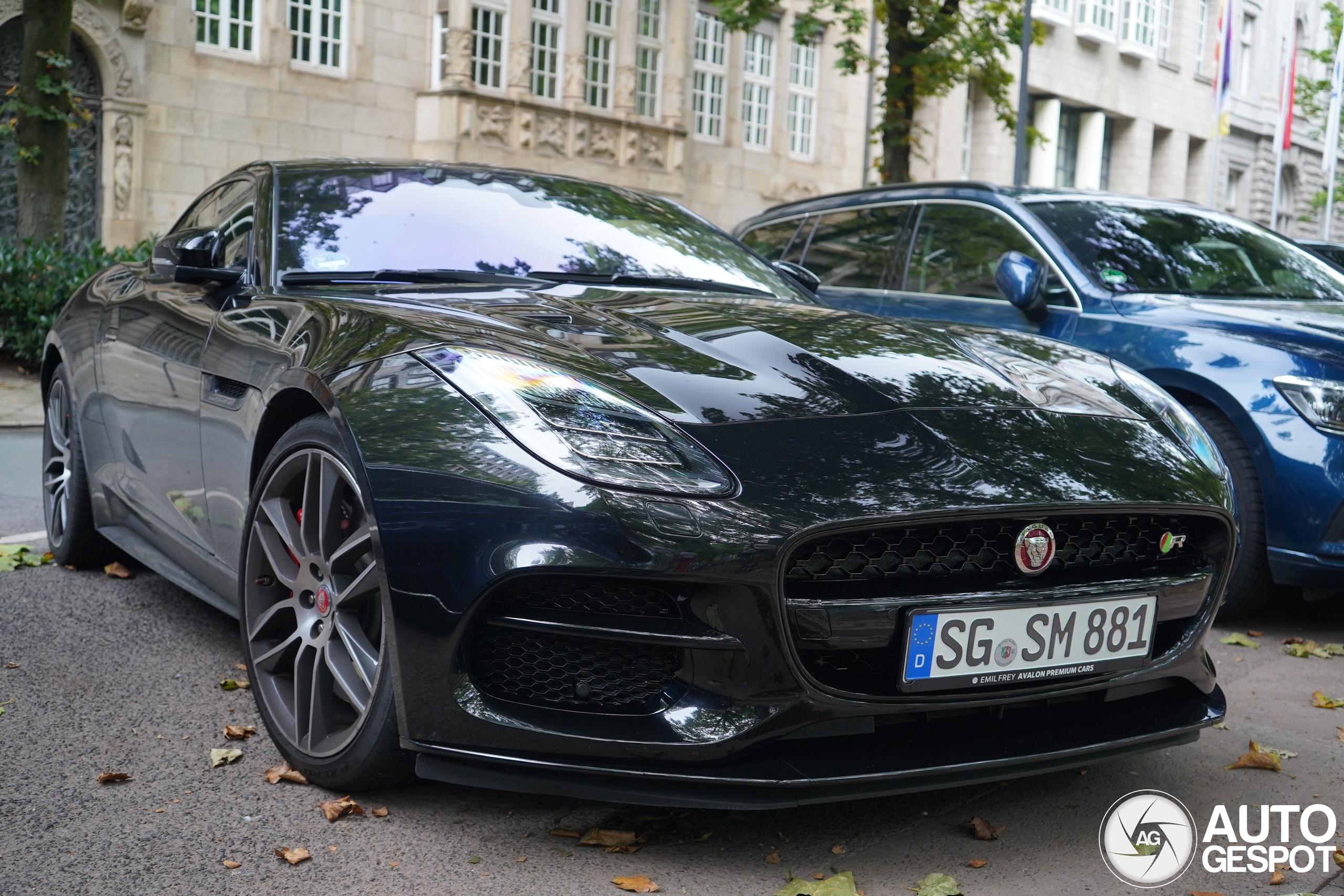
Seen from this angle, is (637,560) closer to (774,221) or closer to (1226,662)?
(1226,662)

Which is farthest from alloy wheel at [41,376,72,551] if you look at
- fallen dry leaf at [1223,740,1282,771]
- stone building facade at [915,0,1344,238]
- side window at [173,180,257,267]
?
stone building facade at [915,0,1344,238]

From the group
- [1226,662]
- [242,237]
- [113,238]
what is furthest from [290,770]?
[113,238]

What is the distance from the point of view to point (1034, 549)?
2459 millimetres

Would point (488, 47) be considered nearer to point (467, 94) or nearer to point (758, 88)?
point (467, 94)

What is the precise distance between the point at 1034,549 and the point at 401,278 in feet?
5.63

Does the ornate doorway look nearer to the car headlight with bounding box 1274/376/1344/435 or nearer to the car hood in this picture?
the car hood

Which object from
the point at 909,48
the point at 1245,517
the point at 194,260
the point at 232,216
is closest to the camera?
the point at 194,260

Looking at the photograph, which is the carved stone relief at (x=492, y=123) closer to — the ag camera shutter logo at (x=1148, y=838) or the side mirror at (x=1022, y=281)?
the side mirror at (x=1022, y=281)

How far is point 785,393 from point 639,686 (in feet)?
2.19

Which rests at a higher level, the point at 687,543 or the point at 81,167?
the point at 81,167

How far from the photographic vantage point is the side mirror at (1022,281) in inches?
200

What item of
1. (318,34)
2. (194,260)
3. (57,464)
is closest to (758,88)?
(318,34)

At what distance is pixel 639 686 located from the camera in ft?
7.65

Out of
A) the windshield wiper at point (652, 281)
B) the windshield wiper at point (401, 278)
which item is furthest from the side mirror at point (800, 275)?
the windshield wiper at point (401, 278)
